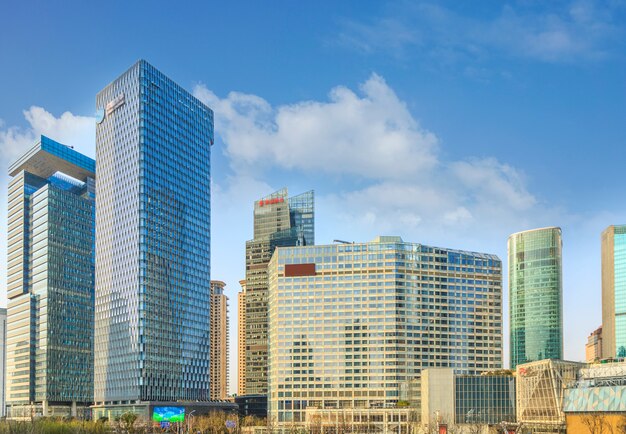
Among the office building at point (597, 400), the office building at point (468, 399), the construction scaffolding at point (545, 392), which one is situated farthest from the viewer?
the office building at point (468, 399)

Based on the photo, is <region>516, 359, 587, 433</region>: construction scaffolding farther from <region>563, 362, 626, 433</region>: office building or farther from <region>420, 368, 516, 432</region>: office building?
<region>420, 368, 516, 432</region>: office building

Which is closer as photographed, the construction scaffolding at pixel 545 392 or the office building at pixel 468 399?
the construction scaffolding at pixel 545 392

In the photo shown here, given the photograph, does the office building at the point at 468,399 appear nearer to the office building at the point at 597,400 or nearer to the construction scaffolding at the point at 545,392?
the construction scaffolding at the point at 545,392

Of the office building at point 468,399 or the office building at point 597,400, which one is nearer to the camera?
the office building at point 597,400

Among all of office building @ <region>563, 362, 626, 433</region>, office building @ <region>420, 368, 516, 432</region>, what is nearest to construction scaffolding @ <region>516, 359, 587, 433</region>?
office building @ <region>563, 362, 626, 433</region>

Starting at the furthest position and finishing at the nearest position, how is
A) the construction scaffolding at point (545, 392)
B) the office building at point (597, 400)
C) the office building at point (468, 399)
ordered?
the office building at point (468, 399) → the construction scaffolding at point (545, 392) → the office building at point (597, 400)

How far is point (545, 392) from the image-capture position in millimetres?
163625

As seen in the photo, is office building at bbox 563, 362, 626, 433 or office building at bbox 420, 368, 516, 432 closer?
office building at bbox 563, 362, 626, 433

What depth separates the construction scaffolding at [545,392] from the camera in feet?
519

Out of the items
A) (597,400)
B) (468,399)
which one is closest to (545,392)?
(597,400)

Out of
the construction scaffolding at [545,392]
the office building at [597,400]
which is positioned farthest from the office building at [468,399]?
the office building at [597,400]

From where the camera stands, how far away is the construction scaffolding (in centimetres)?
15825

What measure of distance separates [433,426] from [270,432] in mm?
38289

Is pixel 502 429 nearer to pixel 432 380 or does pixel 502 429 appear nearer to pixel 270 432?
pixel 432 380
